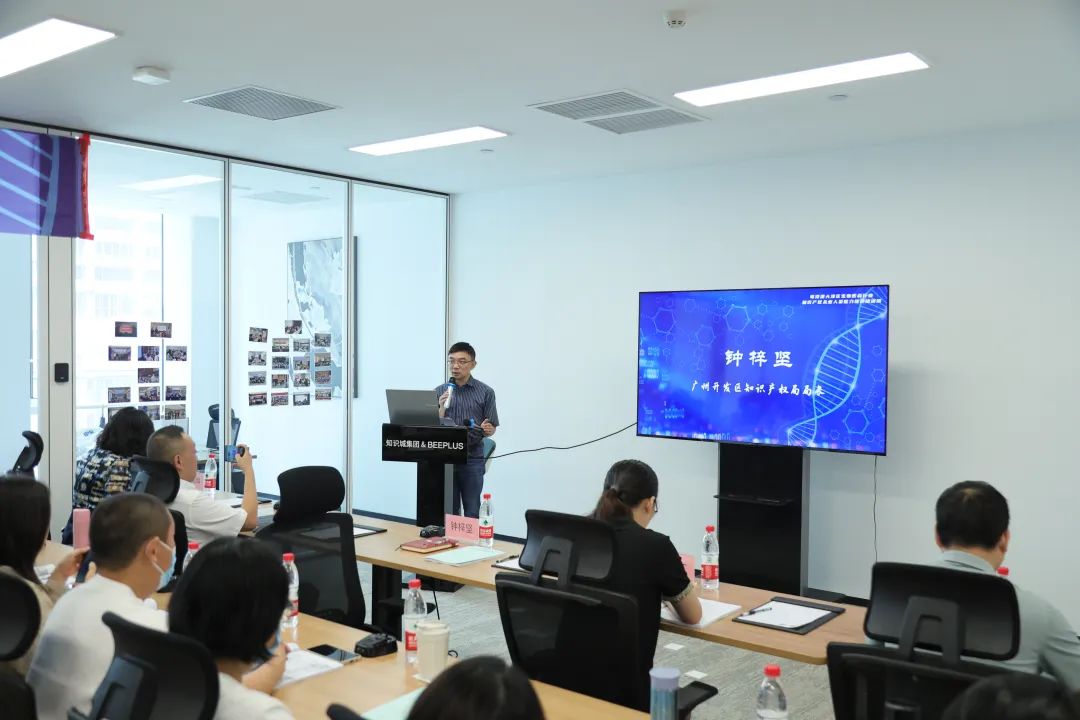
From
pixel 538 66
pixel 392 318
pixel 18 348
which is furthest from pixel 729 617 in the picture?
pixel 392 318

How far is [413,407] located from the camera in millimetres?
5574

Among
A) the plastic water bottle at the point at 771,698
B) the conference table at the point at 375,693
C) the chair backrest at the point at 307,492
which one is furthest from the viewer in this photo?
the chair backrest at the point at 307,492

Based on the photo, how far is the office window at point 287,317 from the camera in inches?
261

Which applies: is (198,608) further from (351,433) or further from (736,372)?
(351,433)

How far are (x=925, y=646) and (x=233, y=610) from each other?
5.37ft

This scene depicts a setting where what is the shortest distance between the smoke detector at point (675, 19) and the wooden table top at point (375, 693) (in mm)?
2536

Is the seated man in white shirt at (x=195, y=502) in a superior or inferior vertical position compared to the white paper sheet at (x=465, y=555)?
superior

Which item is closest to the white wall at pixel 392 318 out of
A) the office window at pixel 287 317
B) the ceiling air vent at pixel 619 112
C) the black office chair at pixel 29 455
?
the office window at pixel 287 317

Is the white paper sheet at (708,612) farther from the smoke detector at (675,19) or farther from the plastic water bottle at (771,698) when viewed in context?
the smoke detector at (675,19)

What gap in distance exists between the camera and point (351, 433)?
7480mm

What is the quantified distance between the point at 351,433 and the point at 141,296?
2106 mm

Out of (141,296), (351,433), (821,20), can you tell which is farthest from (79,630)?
(351,433)

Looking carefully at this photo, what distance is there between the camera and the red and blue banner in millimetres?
5285

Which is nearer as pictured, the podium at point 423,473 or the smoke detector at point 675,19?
the smoke detector at point 675,19
